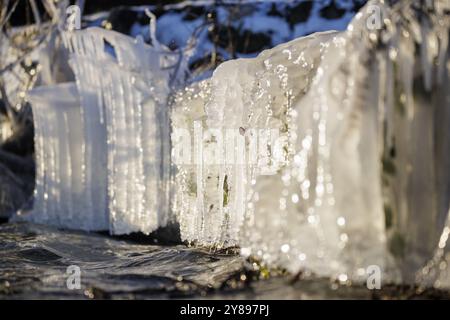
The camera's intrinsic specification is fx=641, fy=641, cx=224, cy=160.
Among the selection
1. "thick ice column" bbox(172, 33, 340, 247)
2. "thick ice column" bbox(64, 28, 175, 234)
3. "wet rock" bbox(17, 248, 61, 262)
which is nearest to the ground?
"wet rock" bbox(17, 248, 61, 262)

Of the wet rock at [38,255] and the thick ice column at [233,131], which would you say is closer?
the thick ice column at [233,131]

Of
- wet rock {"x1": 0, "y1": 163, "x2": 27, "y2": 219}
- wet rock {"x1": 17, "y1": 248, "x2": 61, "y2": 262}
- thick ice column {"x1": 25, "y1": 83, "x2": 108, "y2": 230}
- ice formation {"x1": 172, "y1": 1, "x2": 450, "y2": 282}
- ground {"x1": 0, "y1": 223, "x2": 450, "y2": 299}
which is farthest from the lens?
wet rock {"x1": 0, "y1": 163, "x2": 27, "y2": 219}

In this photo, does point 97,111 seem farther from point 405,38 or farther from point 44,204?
point 405,38

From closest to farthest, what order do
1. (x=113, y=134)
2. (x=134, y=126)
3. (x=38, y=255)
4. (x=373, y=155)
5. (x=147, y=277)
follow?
(x=373, y=155) < (x=147, y=277) < (x=38, y=255) < (x=134, y=126) < (x=113, y=134)

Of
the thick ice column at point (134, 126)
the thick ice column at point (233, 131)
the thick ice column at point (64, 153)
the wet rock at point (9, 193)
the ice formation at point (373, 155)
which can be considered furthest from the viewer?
the wet rock at point (9, 193)

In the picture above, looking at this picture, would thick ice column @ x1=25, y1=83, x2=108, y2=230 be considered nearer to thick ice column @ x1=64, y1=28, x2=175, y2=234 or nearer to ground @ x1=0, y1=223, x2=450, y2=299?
thick ice column @ x1=64, y1=28, x2=175, y2=234

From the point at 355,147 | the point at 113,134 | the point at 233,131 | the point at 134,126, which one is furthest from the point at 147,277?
the point at 113,134

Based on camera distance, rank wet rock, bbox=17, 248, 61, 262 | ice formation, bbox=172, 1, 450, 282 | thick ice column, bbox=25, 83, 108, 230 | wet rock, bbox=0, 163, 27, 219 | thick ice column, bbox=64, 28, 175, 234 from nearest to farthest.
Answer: ice formation, bbox=172, 1, 450, 282
wet rock, bbox=17, 248, 61, 262
thick ice column, bbox=64, 28, 175, 234
thick ice column, bbox=25, 83, 108, 230
wet rock, bbox=0, 163, 27, 219

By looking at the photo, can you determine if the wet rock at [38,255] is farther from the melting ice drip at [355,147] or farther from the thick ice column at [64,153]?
the thick ice column at [64,153]

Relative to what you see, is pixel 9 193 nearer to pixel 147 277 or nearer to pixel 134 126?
pixel 134 126

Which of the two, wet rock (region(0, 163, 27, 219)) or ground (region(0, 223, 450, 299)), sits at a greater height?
wet rock (region(0, 163, 27, 219))

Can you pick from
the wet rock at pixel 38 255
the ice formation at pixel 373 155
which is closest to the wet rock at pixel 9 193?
the wet rock at pixel 38 255

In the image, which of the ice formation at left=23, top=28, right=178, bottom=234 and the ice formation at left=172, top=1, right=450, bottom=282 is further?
the ice formation at left=23, top=28, right=178, bottom=234
